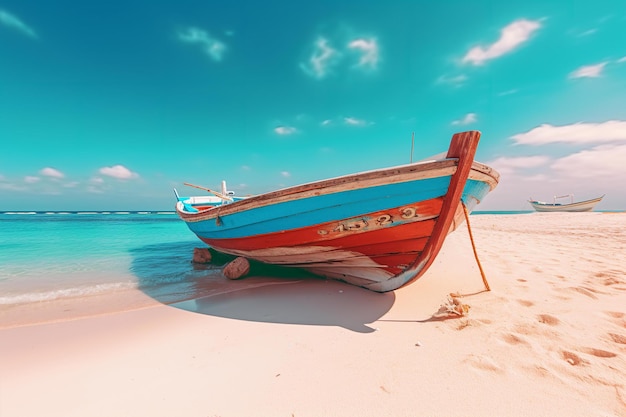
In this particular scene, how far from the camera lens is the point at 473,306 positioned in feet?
8.89

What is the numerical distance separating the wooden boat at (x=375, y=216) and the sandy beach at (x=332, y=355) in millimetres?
495

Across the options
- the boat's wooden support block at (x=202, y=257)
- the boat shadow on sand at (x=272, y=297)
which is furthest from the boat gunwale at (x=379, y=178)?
the boat's wooden support block at (x=202, y=257)

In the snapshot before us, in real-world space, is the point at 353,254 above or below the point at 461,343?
above

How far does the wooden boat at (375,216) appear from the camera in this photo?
2420 millimetres

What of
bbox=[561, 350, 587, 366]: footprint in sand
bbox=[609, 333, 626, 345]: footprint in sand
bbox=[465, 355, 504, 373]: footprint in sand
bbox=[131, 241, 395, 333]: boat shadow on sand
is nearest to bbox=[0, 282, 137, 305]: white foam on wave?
bbox=[131, 241, 395, 333]: boat shadow on sand

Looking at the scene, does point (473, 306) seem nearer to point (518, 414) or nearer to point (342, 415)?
point (518, 414)

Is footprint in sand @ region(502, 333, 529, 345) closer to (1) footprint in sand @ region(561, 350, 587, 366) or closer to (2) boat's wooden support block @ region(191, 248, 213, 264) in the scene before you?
(1) footprint in sand @ region(561, 350, 587, 366)

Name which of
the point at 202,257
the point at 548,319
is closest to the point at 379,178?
the point at 548,319

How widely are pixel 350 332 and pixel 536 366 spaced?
1333mm

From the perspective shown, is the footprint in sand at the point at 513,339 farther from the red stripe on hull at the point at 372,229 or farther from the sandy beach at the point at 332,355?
the red stripe on hull at the point at 372,229

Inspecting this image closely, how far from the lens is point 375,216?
270 cm

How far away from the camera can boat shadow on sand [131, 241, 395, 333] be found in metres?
2.70

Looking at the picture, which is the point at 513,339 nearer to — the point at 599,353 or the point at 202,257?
the point at 599,353

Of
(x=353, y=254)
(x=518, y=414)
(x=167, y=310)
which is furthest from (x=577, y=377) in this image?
(x=167, y=310)
